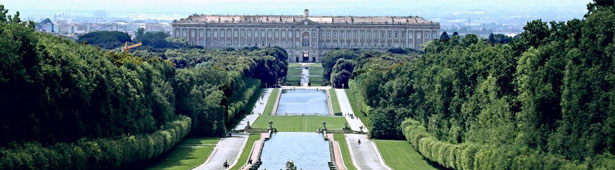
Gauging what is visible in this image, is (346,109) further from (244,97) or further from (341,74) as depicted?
(341,74)

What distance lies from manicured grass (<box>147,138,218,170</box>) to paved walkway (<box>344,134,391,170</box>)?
6671 mm

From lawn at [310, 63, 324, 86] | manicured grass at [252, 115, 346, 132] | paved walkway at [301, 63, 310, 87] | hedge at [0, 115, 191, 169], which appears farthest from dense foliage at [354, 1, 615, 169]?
lawn at [310, 63, 324, 86]

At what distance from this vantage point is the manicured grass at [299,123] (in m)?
76.9

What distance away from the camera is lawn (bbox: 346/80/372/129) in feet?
277

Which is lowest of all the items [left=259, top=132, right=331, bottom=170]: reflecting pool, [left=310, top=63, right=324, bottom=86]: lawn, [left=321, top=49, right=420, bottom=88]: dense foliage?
[left=310, top=63, right=324, bottom=86]: lawn

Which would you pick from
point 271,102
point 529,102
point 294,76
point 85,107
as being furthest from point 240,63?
point 529,102

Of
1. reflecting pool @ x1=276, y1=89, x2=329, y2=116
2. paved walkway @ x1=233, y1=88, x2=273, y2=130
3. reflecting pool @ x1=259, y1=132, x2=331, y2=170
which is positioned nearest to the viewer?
reflecting pool @ x1=259, y1=132, x2=331, y2=170

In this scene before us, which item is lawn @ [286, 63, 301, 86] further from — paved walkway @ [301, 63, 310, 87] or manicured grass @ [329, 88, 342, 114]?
manicured grass @ [329, 88, 342, 114]

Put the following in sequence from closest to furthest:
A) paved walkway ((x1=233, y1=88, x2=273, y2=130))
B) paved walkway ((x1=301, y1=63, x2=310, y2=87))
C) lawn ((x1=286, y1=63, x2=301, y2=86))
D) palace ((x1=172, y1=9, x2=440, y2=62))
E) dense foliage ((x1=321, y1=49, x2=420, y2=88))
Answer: paved walkway ((x1=233, y1=88, x2=273, y2=130))
dense foliage ((x1=321, y1=49, x2=420, y2=88))
paved walkway ((x1=301, y1=63, x2=310, y2=87))
lawn ((x1=286, y1=63, x2=301, y2=86))
palace ((x1=172, y1=9, x2=440, y2=62))

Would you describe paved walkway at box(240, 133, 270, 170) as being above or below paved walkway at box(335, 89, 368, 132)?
above

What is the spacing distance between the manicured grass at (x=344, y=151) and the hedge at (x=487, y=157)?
327 centimetres

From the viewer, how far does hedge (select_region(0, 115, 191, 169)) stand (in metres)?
41.4

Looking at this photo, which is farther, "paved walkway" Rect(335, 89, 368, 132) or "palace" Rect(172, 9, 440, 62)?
"palace" Rect(172, 9, 440, 62)

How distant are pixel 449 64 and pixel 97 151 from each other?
2318cm
